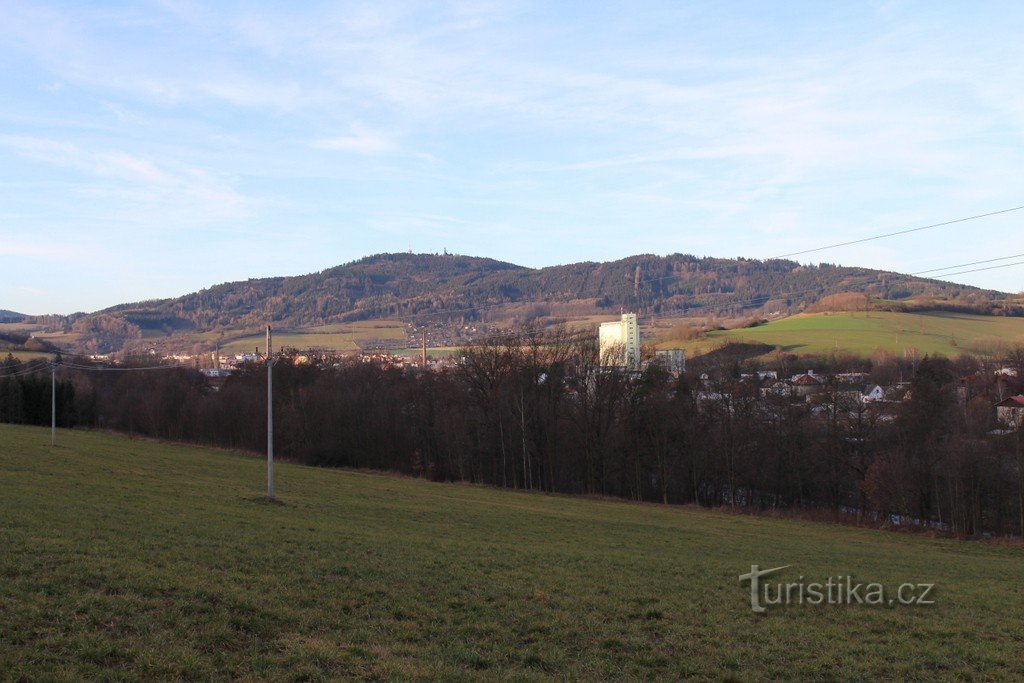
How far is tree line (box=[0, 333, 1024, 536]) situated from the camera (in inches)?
1827

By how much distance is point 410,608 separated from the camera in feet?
37.9

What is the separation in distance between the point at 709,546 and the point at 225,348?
4048 inches

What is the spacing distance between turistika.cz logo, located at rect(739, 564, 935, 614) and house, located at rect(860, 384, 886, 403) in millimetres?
40617

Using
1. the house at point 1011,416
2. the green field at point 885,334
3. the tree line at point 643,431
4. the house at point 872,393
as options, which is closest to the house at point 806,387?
the tree line at point 643,431

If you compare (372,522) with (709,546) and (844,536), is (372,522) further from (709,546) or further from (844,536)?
(844,536)

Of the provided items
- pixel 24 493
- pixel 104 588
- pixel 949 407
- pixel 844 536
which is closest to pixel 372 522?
pixel 24 493

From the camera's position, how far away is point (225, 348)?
114312mm

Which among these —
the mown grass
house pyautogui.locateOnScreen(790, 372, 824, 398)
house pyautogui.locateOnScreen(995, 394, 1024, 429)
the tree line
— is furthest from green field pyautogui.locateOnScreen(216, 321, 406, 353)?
the mown grass

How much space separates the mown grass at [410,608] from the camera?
8875 millimetres

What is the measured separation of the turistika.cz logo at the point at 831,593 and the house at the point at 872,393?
40617 mm

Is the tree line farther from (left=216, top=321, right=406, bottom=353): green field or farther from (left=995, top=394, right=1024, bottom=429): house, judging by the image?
(left=216, top=321, right=406, bottom=353): green field

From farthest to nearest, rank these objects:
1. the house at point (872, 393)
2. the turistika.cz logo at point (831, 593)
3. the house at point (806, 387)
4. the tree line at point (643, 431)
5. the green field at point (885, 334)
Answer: the green field at point (885, 334) → the house at point (806, 387) → the house at point (872, 393) → the tree line at point (643, 431) → the turistika.cz logo at point (831, 593)

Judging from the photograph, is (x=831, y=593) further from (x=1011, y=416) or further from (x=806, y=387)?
(x=806, y=387)

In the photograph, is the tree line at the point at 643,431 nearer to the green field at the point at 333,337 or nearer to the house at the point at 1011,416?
the house at the point at 1011,416
